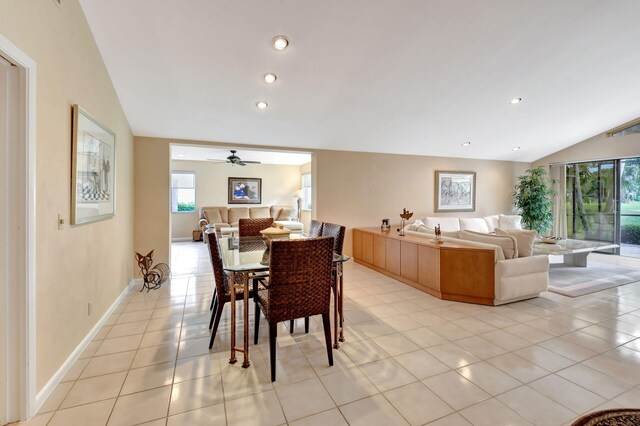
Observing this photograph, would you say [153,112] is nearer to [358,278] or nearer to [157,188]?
[157,188]

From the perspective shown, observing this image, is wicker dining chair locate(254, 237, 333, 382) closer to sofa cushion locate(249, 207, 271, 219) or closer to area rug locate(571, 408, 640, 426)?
area rug locate(571, 408, 640, 426)

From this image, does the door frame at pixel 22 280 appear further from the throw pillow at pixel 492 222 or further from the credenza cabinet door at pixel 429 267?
the throw pillow at pixel 492 222

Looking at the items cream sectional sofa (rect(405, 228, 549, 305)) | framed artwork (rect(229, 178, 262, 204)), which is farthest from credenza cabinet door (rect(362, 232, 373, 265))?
framed artwork (rect(229, 178, 262, 204))

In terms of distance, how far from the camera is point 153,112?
381 centimetres

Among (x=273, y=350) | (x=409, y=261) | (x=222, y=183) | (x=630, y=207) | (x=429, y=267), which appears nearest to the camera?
(x=273, y=350)

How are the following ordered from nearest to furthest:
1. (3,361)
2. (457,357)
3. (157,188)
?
1. (3,361)
2. (457,357)
3. (157,188)

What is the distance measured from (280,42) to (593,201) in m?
7.62

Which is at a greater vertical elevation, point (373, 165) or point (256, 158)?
point (256, 158)

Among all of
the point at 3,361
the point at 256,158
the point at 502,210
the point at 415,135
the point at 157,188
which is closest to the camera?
the point at 3,361

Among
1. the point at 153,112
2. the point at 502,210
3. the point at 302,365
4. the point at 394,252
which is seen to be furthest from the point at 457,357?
the point at 502,210

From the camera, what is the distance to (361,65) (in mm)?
3227

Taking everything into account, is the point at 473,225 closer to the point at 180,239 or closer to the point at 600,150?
the point at 600,150

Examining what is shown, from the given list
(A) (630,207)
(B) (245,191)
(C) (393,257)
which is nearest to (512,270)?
(C) (393,257)

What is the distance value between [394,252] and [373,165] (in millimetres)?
2074
